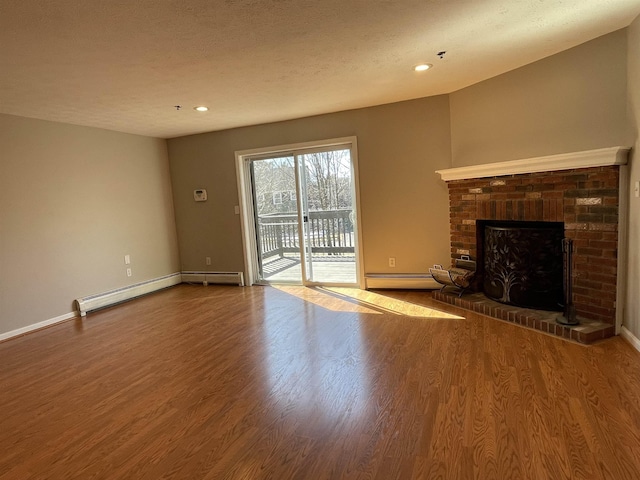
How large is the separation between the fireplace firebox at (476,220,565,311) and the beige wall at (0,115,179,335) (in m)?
4.35

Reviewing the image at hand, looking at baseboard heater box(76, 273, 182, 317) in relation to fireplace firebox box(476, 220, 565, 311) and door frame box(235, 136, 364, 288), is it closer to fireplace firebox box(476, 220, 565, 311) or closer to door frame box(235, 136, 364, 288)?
door frame box(235, 136, 364, 288)

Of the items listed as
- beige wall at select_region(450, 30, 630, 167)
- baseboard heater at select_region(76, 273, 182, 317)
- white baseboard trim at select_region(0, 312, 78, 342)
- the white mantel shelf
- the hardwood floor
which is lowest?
the hardwood floor

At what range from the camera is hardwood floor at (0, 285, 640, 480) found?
163cm

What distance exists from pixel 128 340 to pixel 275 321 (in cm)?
133

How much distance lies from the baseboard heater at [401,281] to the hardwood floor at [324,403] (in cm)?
89

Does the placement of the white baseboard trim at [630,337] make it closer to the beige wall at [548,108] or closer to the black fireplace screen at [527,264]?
the black fireplace screen at [527,264]

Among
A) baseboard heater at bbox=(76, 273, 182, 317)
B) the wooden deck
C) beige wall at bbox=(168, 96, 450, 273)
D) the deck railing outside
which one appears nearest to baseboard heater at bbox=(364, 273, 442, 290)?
beige wall at bbox=(168, 96, 450, 273)

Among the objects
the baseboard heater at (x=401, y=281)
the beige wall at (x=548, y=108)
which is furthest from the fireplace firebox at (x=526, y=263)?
the baseboard heater at (x=401, y=281)

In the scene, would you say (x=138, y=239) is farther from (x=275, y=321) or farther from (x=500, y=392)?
Result: (x=500, y=392)

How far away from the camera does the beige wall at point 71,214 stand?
3.63 metres

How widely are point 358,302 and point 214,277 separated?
2.43 meters

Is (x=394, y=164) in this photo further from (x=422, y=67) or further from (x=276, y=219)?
(x=276, y=219)

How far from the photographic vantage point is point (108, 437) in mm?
1911

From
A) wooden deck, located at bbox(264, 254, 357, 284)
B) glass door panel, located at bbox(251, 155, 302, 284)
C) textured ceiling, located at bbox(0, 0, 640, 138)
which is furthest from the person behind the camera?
glass door panel, located at bbox(251, 155, 302, 284)
